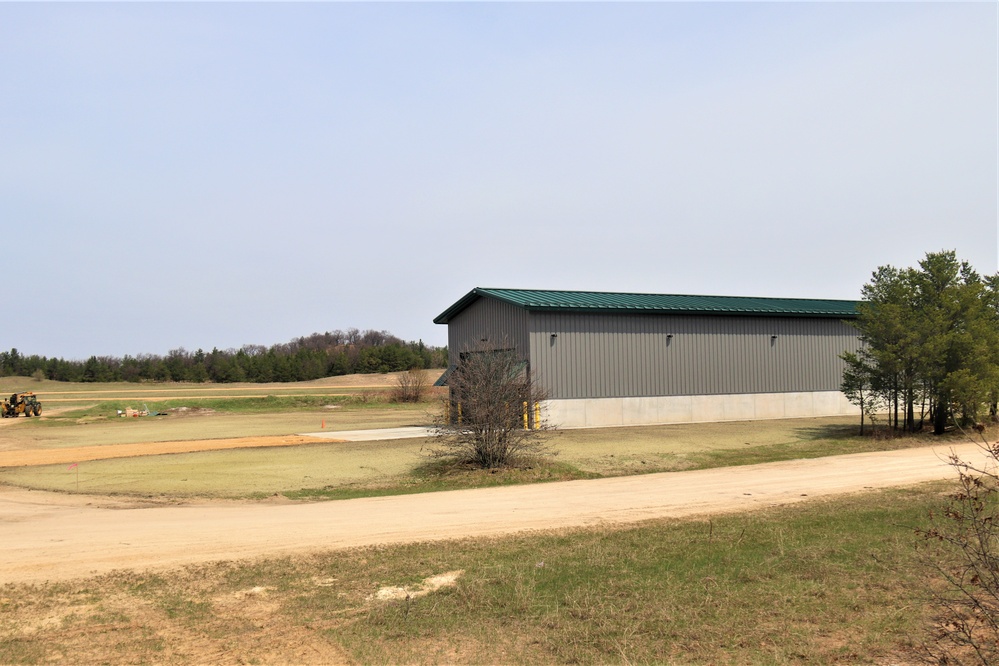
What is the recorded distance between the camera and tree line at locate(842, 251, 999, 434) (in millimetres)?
26609

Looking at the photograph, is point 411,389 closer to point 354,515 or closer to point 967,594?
point 354,515

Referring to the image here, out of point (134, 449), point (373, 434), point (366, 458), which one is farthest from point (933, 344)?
point (134, 449)

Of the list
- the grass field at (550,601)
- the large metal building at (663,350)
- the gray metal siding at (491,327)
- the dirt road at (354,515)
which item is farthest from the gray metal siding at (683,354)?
the grass field at (550,601)

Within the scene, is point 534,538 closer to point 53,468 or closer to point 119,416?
point 53,468

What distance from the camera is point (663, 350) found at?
34344mm

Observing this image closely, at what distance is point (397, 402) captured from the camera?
205 feet

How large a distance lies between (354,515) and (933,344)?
73.5ft

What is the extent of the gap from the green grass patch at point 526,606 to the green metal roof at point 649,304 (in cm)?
2138

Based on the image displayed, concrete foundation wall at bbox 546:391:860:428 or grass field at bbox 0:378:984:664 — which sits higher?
concrete foundation wall at bbox 546:391:860:428

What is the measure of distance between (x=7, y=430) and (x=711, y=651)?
43255 mm

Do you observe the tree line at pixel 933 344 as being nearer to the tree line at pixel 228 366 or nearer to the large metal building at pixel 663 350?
the large metal building at pixel 663 350

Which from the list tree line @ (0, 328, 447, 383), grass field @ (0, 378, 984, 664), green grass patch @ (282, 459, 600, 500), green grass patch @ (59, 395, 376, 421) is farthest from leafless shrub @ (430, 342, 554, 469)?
tree line @ (0, 328, 447, 383)

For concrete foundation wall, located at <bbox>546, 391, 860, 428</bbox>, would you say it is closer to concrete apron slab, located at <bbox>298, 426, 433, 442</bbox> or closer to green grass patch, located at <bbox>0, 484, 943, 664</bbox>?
concrete apron slab, located at <bbox>298, 426, 433, 442</bbox>

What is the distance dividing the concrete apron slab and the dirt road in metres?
12.5
